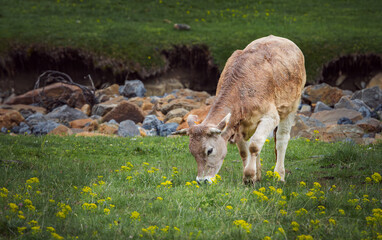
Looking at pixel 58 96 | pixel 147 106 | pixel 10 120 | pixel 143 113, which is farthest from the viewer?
pixel 58 96

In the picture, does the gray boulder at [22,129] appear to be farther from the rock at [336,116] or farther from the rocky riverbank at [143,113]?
the rock at [336,116]

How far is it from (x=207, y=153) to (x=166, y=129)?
10590 millimetres

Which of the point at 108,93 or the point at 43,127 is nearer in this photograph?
the point at 43,127

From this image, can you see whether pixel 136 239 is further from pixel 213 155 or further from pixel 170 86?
pixel 170 86

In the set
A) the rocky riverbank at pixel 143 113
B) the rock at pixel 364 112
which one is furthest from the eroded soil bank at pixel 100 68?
the rock at pixel 364 112

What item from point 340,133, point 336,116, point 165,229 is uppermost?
point 165,229

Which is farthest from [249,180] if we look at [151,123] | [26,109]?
[26,109]

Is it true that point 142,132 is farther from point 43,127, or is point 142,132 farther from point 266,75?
point 266,75

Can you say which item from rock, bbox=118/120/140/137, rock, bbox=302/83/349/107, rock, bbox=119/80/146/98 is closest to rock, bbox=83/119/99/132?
rock, bbox=118/120/140/137

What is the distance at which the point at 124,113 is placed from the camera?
21.4 meters

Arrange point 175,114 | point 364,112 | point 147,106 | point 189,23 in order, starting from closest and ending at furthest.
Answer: point 175,114 < point 364,112 < point 147,106 < point 189,23

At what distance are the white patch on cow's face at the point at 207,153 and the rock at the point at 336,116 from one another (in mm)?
12935

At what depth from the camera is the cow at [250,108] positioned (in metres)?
8.44

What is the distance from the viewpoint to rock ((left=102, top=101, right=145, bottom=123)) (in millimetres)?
21266
